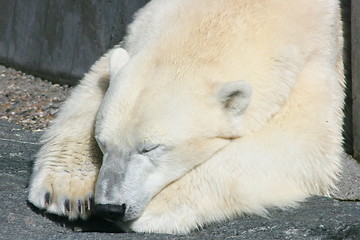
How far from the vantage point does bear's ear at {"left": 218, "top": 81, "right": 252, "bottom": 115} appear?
3.04m

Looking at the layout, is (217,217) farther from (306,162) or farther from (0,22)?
(0,22)

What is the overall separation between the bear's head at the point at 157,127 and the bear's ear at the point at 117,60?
13cm

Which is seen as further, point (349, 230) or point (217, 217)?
point (217, 217)

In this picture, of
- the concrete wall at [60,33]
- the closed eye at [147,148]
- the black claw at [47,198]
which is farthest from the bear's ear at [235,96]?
the concrete wall at [60,33]

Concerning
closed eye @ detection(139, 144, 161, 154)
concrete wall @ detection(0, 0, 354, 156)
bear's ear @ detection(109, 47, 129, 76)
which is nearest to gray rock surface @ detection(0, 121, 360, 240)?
closed eye @ detection(139, 144, 161, 154)

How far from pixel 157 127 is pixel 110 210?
1.22ft

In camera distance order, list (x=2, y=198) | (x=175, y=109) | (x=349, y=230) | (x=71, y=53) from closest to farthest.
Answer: (x=349, y=230)
(x=175, y=109)
(x=2, y=198)
(x=71, y=53)

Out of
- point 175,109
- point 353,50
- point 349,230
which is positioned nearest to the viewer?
point 349,230

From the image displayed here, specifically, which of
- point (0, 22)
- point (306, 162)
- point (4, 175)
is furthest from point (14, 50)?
point (306, 162)

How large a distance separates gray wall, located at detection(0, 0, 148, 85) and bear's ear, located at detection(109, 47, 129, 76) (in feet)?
6.00

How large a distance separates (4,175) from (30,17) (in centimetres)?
303

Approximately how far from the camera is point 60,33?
612 centimetres

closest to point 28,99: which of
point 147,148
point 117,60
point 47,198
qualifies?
point 117,60

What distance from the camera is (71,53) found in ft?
19.8
